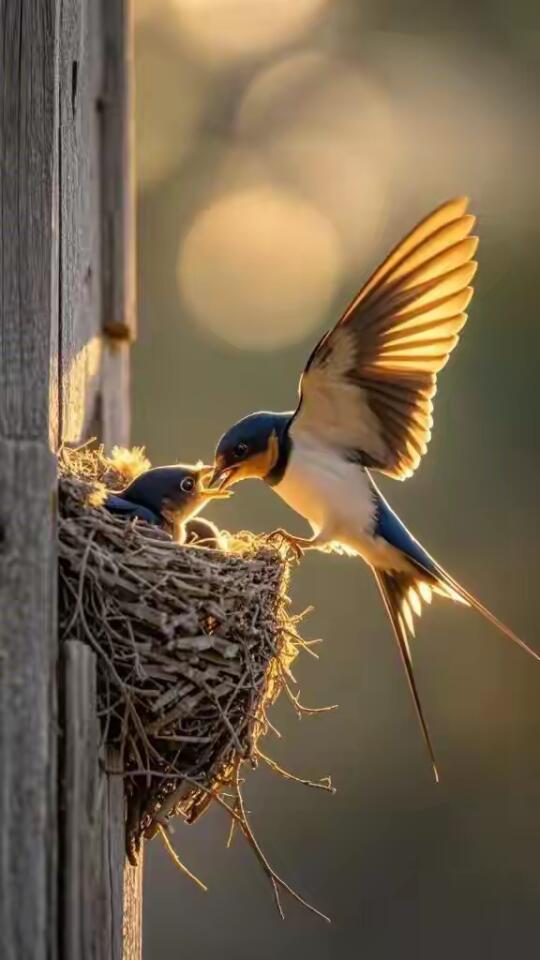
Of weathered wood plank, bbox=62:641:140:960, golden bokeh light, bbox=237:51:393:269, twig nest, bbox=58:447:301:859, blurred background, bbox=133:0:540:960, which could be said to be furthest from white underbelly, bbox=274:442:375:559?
golden bokeh light, bbox=237:51:393:269

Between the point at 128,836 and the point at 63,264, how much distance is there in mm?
799

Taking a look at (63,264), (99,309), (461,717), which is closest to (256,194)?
(461,717)

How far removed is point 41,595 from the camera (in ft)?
7.56

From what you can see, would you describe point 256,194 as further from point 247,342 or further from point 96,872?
→ point 96,872

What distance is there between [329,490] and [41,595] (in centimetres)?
154

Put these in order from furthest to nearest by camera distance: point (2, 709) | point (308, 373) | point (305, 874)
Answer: point (305, 874)
point (308, 373)
point (2, 709)

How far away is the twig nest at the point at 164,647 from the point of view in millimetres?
2588

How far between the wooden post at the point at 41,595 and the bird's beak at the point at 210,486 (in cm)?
77

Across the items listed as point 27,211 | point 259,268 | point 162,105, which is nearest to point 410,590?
point 27,211

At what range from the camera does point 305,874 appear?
270 inches

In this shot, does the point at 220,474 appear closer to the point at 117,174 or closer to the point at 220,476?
the point at 220,476

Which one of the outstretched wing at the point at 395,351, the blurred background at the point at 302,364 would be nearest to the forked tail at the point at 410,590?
the outstretched wing at the point at 395,351

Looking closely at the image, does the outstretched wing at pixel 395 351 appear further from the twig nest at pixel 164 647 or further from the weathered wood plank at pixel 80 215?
the twig nest at pixel 164 647

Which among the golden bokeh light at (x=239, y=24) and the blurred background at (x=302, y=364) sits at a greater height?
the golden bokeh light at (x=239, y=24)
